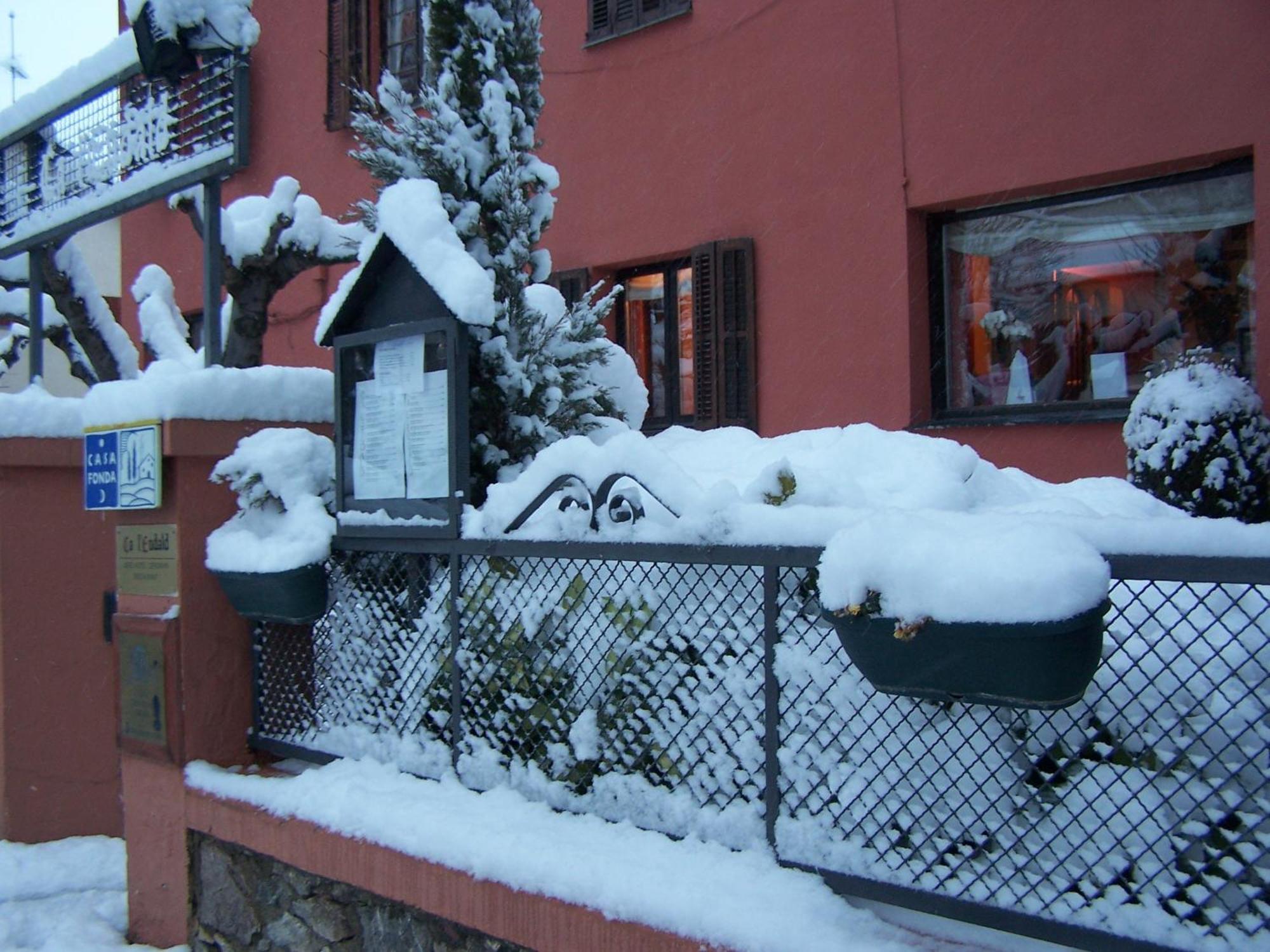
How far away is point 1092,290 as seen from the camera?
19.8ft

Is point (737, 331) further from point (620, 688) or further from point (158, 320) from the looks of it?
point (620, 688)

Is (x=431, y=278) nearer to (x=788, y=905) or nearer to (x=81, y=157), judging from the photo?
(x=788, y=905)

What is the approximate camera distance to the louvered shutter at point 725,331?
697 centimetres

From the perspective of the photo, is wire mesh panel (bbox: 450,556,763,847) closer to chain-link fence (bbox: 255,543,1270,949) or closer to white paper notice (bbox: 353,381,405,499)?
chain-link fence (bbox: 255,543,1270,949)

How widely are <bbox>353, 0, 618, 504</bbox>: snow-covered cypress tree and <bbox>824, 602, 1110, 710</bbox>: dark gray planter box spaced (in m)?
1.74

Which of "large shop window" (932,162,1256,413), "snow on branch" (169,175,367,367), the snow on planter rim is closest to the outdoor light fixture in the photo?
"snow on branch" (169,175,367,367)

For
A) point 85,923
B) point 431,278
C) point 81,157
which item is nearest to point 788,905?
point 431,278

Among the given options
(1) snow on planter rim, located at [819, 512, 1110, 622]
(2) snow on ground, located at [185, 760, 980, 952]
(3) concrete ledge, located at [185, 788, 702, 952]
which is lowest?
(3) concrete ledge, located at [185, 788, 702, 952]

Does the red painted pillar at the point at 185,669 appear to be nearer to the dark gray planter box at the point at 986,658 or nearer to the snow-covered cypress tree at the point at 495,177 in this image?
the snow-covered cypress tree at the point at 495,177

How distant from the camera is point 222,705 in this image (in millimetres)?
3607

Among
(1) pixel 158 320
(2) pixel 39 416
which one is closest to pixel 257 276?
(1) pixel 158 320

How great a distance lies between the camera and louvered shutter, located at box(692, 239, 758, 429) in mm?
6973

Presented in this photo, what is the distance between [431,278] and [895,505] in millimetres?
1365

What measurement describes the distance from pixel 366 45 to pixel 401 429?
23.0 feet
